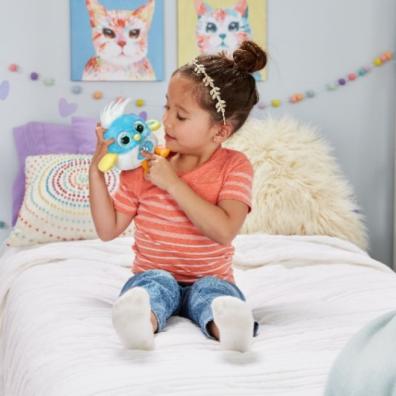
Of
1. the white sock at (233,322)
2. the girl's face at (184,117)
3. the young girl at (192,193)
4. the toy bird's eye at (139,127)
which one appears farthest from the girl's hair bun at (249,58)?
the white sock at (233,322)

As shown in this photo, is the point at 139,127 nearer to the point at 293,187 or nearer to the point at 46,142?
the point at 293,187

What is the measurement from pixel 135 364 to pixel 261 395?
0.24 m

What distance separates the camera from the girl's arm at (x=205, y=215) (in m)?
1.76

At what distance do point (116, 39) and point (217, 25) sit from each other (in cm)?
40

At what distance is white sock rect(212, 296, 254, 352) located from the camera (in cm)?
148

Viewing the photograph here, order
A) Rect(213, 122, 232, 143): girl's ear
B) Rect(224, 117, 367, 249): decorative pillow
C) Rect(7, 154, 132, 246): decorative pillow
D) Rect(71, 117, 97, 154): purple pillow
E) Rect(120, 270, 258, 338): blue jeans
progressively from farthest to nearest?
1. Rect(71, 117, 97, 154): purple pillow
2. Rect(224, 117, 367, 249): decorative pillow
3. Rect(7, 154, 132, 246): decorative pillow
4. Rect(213, 122, 232, 143): girl's ear
5. Rect(120, 270, 258, 338): blue jeans

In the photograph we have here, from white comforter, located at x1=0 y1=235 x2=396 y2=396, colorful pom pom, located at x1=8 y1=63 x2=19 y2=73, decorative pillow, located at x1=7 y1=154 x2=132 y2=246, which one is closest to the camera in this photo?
white comforter, located at x1=0 y1=235 x2=396 y2=396

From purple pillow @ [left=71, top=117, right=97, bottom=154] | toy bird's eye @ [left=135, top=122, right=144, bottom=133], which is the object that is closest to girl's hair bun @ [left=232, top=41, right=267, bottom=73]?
toy bird's eye @ [left=135, top=122, right=144, bottom=133]

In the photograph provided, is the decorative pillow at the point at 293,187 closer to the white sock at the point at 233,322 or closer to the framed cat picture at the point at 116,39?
the framed cat picture at the point at 116,39

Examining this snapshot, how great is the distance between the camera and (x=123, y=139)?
5.79 ft

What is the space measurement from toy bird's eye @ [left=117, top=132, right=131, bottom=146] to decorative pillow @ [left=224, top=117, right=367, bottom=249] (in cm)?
110

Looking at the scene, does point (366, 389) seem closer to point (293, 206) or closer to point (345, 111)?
point (293, 206)

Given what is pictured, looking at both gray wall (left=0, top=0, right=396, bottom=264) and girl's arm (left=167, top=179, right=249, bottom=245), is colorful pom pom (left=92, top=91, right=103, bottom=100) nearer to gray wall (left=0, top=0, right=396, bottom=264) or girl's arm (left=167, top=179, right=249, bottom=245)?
gray wall (left=0, top=0, right=396, bottom=264)

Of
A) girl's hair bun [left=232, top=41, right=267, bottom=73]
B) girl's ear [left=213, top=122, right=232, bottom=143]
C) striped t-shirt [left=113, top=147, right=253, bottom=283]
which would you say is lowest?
striped t-shirt [left=113, top=147, right=253, bottom=283]
